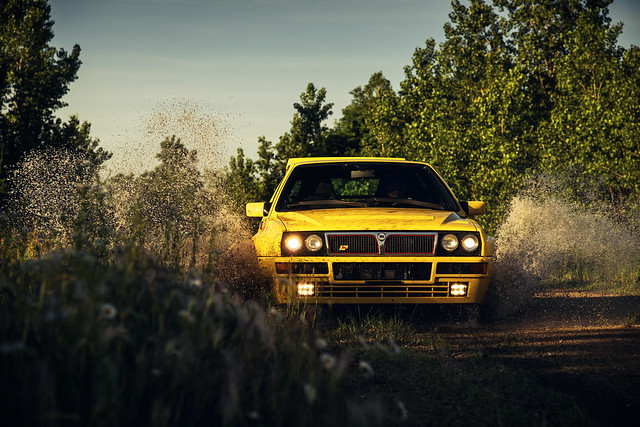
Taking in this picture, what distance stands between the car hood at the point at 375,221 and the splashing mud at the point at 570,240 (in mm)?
3490

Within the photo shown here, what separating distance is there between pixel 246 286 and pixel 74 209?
778 centimetres

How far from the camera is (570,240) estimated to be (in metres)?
14.9

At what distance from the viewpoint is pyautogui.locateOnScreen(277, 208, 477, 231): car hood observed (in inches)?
256

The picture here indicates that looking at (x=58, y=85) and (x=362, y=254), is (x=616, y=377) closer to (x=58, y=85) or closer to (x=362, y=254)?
(x=362, y=254)

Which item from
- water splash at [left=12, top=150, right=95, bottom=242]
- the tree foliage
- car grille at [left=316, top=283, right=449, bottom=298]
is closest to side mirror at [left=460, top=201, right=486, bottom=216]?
car grille at [left=316, top=283, right=449, bottom=298]

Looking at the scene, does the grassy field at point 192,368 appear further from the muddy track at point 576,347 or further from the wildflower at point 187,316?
the muddy track at point 576,347

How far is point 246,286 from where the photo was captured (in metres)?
7.68

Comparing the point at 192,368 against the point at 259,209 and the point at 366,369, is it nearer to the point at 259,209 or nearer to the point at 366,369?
the point at 366,369

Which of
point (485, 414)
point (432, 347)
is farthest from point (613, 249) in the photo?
point (485, 414)

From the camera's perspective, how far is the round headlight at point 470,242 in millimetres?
→ 6508

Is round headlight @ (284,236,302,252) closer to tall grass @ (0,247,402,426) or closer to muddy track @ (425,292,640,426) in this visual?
muddy track @ (425,292,640,426)

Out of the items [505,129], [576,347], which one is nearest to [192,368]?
[576,347]

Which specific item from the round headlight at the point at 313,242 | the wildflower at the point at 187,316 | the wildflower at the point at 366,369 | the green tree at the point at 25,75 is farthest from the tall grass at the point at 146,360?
the green tree at the point at 25,75

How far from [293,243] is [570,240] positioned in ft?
32.8
